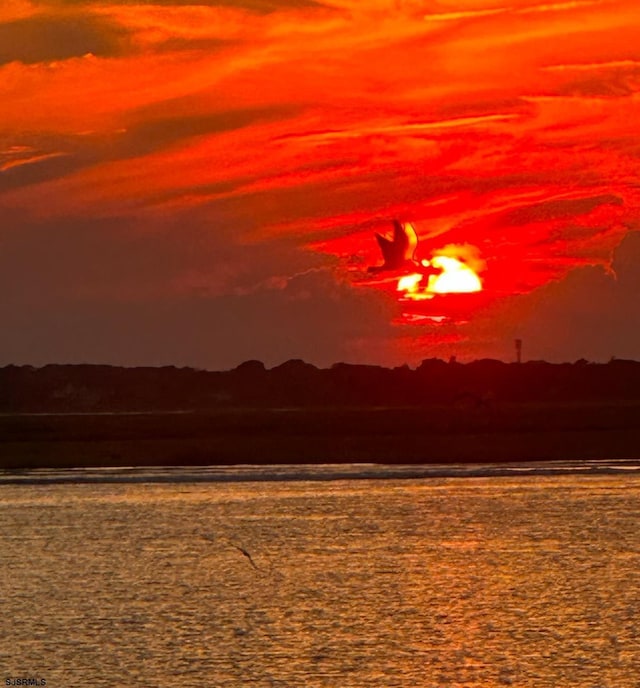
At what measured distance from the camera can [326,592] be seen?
74.1 ft

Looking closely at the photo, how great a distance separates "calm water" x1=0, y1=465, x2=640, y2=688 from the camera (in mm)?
16859

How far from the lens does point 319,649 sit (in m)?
17.9

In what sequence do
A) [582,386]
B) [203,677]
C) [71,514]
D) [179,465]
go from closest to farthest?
[203,677] → [71,514] → [179,465] → [582,386]

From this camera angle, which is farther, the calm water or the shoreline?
the shoreline

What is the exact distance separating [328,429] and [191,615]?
259 ft

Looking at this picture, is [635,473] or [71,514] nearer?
[71,514]

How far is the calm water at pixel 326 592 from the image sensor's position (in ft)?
55.3

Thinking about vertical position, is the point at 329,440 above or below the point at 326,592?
above

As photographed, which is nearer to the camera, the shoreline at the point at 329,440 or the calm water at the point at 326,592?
the calm water at the point at 326,592

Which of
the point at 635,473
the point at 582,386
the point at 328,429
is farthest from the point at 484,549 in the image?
the point at 582,386

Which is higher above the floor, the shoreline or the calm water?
the shoreline

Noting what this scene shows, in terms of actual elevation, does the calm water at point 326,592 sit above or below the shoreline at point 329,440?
below

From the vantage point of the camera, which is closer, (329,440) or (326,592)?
(326,592)

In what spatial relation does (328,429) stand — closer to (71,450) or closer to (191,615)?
(71,450)
